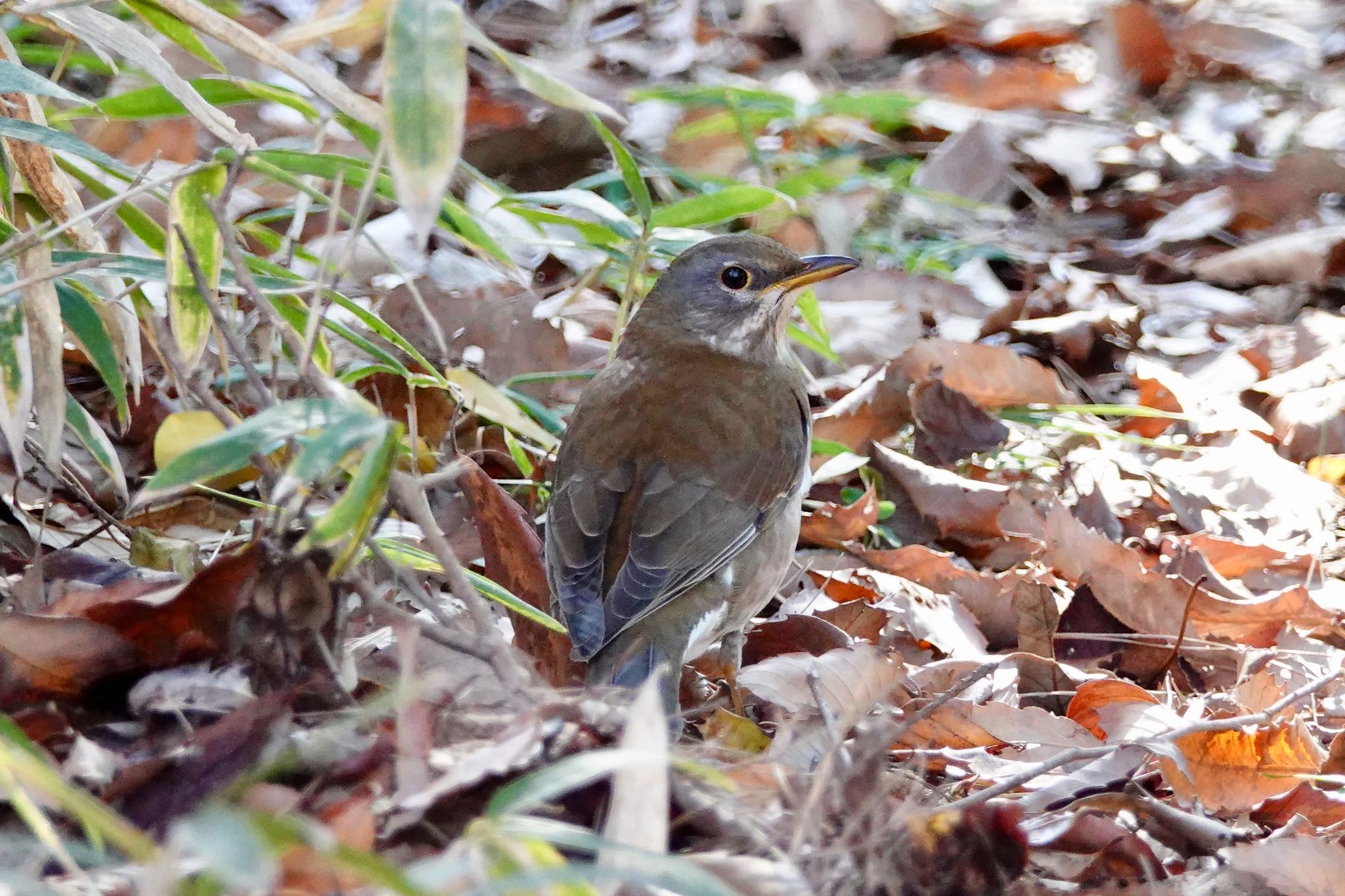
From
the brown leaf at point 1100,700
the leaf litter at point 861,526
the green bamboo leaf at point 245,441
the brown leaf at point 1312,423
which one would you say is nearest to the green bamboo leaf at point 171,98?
the leaf litter at point 861,526

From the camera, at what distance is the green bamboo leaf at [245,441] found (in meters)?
2.05

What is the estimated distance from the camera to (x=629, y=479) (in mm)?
4020

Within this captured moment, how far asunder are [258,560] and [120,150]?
15.2 ft

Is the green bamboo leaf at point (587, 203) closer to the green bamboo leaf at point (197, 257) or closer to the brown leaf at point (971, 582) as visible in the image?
the green bamboo leaf at point (197, 257)

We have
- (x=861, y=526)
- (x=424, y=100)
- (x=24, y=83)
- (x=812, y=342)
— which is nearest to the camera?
(x=424, y=100)

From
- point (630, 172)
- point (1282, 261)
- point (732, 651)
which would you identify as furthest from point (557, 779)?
point (1282, 261)

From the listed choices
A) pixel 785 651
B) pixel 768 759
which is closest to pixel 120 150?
pixel 785 651

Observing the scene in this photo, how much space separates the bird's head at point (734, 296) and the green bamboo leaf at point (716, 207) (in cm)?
27

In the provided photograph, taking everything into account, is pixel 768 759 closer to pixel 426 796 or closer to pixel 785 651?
pixel 426 796

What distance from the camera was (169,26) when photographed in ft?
10.5

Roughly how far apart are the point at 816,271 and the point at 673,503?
3.53 ft

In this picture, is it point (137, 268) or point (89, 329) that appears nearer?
point (137, 268)

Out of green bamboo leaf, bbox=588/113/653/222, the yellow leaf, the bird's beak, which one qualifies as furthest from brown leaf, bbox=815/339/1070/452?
the yellow leaf

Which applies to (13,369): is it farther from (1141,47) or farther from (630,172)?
(1141,47)
